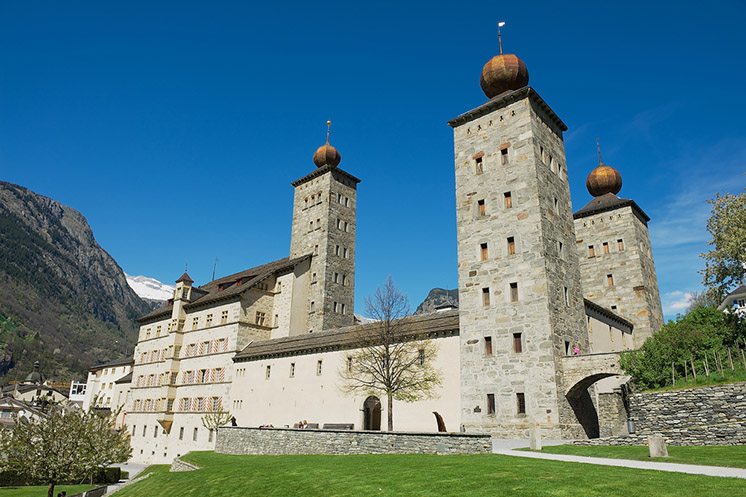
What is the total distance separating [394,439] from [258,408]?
22286 millimetres

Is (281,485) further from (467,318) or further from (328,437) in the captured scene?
(467,318)

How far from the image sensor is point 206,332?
166 ft

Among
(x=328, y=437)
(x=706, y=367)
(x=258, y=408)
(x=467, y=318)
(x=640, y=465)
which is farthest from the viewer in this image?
(x=258, y=408)

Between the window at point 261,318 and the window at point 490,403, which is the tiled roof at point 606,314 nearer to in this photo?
the window at point 490,403

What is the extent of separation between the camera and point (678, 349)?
76.8 ft

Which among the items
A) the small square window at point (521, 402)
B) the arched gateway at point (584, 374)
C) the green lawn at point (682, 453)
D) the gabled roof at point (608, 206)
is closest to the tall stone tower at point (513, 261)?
the small square window at point (521, 402)

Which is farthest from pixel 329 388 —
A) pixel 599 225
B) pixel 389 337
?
pixel 599 225

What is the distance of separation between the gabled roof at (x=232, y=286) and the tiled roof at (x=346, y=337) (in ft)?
18.6

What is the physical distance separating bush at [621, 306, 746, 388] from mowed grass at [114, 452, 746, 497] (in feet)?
34.6

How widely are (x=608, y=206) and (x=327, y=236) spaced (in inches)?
1075

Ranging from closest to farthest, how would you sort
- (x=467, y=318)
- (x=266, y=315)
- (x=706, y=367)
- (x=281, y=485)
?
(x=281, y=485) < (x=706, y=367) < (x=467, y=318) < (x=266, y=315)

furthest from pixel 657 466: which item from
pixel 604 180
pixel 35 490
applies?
pixel 604 180

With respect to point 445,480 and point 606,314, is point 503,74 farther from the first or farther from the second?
point 445,480

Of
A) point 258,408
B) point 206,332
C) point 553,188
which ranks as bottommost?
point 258,408
